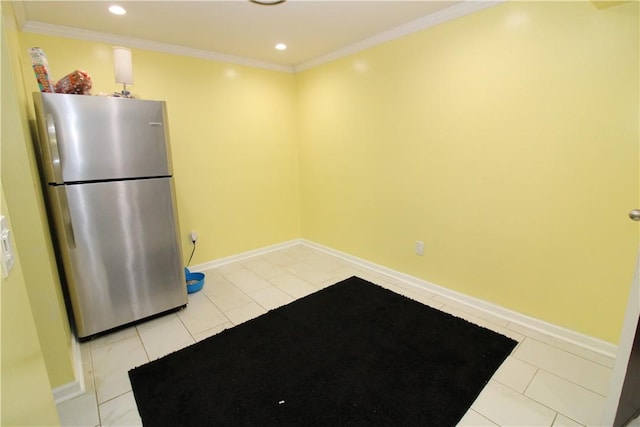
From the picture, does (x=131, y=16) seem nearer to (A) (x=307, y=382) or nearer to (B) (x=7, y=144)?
(B) (x=7, y=144)

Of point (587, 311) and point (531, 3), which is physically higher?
point (531, 3)

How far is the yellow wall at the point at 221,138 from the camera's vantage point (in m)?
2.70

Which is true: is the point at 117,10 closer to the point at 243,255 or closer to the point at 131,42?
the point at 131,42

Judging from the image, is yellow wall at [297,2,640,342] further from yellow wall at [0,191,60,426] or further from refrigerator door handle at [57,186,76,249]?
yellow wall at [0,191,60,426]

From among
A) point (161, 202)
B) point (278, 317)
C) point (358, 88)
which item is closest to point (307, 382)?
point (278, 317)

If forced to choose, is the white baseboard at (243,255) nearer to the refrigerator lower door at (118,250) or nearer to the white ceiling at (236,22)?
the refrigerator lower door at (118,250)

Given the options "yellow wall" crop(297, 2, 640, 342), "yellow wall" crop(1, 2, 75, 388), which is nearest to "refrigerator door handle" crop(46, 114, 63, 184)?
"yellow wall" crop(1, 2, 75, 388)

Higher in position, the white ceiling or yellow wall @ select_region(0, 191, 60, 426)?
the white ceiling

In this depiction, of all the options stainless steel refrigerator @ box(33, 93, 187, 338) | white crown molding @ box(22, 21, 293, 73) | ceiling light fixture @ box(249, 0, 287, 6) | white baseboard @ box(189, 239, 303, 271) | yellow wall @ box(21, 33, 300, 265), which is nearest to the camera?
stainless steel refrigerator @ box(33, 93, 187, 338)

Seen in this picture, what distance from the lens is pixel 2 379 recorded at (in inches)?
24.1

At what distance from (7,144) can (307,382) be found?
1828 millimetres

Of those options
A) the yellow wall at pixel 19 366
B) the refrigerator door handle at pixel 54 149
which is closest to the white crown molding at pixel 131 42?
the refrigerator door handle at pixel 54 149

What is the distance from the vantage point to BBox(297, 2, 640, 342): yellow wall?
176cm

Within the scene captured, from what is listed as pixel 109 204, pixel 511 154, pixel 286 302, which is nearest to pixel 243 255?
pixel 286 302
